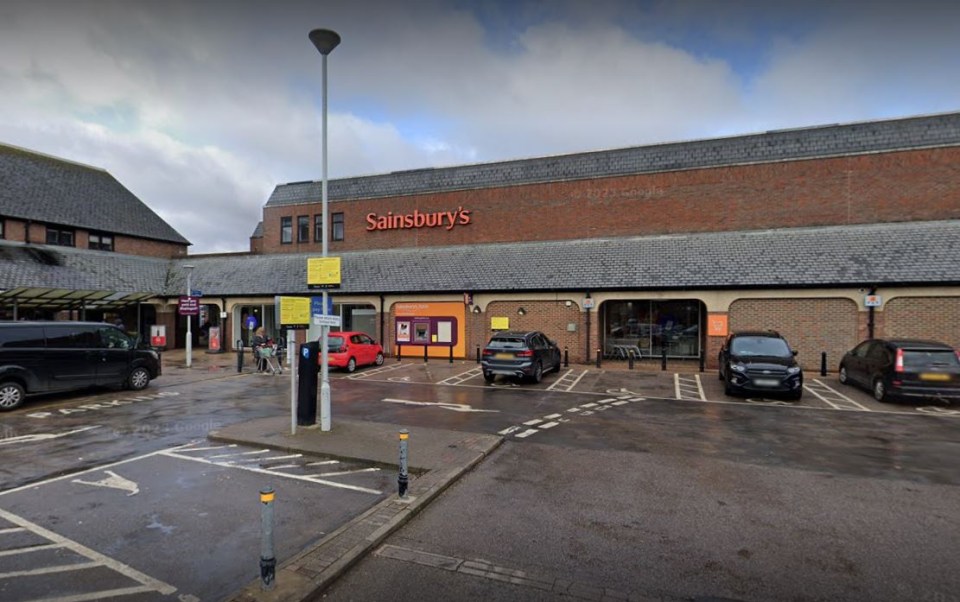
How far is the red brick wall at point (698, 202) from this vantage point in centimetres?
1895

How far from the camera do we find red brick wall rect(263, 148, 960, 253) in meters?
19.0

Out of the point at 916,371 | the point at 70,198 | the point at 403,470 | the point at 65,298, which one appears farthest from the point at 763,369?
the point at 70,198

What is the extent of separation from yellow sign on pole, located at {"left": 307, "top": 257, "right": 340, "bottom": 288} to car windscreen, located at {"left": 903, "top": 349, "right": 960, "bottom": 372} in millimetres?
13515

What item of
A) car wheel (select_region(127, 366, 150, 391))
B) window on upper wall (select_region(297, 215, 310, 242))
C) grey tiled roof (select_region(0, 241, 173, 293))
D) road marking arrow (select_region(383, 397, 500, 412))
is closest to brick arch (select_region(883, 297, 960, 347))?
road marking arrow (select_region(383, 397, 500, 412))

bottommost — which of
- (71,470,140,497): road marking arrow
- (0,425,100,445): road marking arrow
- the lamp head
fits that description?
(0,425,100,445): road marking arrow

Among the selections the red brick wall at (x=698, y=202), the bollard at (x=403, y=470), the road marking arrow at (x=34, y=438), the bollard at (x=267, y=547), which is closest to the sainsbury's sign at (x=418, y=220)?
the red brick wall at (x=698, y=202)

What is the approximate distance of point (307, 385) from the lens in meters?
9.38

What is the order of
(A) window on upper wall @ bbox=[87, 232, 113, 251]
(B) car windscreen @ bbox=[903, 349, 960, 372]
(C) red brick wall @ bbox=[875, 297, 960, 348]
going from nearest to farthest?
1. (B) car windscreen @ bbox=[903, 349, 960, 372]
2. (C) red brick wall @ bbox=[875, 297, 960, 348]
3. (A) window on upper wall @ bbox=[87, 232, 113, 251]

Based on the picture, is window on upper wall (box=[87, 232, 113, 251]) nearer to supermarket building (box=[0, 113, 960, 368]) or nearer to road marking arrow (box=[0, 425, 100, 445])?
supermarket building (box=[0, 113, 960, 368])

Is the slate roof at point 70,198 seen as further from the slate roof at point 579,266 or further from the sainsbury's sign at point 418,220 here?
the sainsbury's sign at point 418,220

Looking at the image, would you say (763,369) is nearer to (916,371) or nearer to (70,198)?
(916,371)

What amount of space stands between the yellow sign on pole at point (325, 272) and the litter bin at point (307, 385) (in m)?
1.16

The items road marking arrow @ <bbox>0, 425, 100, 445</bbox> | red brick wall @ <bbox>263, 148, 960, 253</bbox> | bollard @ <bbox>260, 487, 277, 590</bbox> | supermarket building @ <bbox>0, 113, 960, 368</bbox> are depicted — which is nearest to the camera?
bollard @ <bbox>260, 487, 277, 590</bbox>

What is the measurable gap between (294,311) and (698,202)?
1830cm
